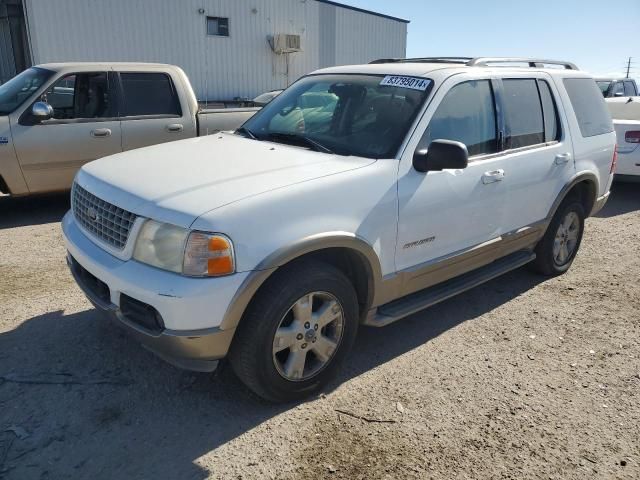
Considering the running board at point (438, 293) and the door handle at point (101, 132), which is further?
the door handle at point (101, 132)

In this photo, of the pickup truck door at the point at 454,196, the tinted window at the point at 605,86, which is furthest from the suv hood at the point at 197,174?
the tinted window at the point at 605,86

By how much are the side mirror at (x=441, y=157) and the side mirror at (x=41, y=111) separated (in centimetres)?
479

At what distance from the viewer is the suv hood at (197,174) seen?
2.79m

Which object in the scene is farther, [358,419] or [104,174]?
[104,174]

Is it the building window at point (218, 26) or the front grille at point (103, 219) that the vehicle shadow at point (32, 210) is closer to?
the front grille at point (103, 219)

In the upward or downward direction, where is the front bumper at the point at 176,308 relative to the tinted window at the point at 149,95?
downward

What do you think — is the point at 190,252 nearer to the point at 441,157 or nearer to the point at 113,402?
the point at 113,402

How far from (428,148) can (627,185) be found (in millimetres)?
8750

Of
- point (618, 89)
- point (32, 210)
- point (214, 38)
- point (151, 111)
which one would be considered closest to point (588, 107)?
point (151, 111)

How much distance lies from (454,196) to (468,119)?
2.03 ft

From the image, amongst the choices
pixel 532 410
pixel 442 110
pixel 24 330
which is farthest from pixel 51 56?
pixel 532 410

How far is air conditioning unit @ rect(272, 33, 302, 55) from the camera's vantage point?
2070 centimetres

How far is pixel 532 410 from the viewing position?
10.8ft

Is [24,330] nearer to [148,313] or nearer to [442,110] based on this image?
[148,313]
